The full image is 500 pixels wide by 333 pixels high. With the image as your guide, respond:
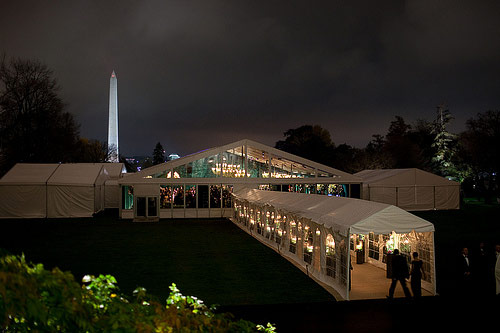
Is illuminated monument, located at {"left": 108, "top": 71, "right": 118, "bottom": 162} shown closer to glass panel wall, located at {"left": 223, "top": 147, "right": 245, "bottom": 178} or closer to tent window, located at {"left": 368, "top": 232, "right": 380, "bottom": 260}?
glass panel wall, located at {"left": 223, "top": 147, "right": 245, "bottom": 178}

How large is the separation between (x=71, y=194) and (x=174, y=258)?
53.0 ft

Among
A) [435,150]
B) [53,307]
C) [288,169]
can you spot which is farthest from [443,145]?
[53,307]

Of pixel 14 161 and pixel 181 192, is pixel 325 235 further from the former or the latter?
pixel 14 161

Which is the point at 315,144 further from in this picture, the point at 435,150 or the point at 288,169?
the point at 288,169

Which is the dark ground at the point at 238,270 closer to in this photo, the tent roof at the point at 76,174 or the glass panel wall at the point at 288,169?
the tent roof at the point at 76,174

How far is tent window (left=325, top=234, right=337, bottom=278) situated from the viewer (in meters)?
10.2

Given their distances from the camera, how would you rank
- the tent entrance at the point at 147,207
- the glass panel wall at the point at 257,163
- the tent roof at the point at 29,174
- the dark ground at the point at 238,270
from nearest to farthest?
the dark ground at the point at 238,270 → the tent entrance at the point at 147,207 → the tent roof at the point at 29,174 → the glass panel wall at the point at 257,163

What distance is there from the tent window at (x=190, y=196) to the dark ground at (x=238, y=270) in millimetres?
3143

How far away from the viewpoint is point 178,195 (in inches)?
1022

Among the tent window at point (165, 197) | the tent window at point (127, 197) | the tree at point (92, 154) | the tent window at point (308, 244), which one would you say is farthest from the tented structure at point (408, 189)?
the tree at point (92, 154)

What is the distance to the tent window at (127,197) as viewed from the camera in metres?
25.9

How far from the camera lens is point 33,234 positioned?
62.7 ft

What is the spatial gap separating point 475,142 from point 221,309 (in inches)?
1662

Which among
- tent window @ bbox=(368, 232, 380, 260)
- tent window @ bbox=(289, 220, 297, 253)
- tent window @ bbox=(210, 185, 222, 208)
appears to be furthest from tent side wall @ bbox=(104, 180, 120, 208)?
tent window @ bbox=(368, 232, 380, 260)
